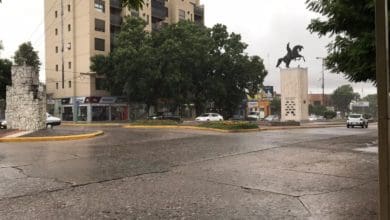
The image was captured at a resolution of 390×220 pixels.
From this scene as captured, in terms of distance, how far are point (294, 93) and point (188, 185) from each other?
138 ft

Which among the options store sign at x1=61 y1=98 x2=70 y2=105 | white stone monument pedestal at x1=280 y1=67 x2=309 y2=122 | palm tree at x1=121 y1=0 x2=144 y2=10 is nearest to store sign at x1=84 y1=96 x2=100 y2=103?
store sign at x1=61 y1=98 x2=70 y2=105

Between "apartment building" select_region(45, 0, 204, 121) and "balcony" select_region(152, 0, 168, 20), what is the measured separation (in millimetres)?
2256

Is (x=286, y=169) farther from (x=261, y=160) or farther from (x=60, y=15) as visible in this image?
(x=60, y=15)

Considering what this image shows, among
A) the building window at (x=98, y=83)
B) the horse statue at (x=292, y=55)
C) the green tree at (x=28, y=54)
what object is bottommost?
the building window at (x=98, y=83)

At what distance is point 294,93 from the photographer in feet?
163

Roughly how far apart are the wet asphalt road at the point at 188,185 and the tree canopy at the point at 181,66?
37.2 metres

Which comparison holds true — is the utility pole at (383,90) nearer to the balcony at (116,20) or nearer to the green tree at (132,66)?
the green tree at (132,66)

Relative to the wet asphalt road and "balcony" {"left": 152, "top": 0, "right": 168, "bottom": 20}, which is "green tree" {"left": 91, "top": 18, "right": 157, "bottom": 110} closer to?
"balcony" {"left": 152, "top": 0, "right": 168, "bottom": 20}

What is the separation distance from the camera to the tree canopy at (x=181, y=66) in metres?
52.4

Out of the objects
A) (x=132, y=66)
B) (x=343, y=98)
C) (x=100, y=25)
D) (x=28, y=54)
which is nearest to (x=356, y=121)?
(x=132, y=66)

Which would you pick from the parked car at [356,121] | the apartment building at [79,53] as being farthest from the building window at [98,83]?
the parked car at [356,121]

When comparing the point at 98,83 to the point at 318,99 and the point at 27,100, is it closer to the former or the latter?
the point at 27,100

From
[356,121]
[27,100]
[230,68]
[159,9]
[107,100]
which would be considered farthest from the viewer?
[159,9]

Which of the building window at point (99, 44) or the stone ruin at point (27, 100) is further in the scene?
the building window at point (99, 44)
